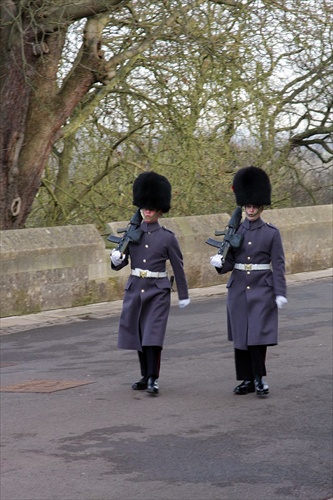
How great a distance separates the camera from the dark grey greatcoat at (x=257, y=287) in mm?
9328

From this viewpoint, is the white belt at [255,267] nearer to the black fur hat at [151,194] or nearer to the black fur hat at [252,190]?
the black fur hat at [252,190]

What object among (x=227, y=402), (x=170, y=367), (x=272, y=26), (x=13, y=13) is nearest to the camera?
(x=227, y=402)

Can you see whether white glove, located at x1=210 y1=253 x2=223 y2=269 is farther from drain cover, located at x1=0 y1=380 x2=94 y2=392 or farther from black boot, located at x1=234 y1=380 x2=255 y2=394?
drain cover, located at x1=0 y1=380 x2=94 y2=392

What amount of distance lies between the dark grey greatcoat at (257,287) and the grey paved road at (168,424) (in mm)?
517

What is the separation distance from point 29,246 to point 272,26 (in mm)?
6901

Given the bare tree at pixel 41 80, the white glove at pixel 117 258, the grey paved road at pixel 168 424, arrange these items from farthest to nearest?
the bare tree at pixel 41 80, the white glove at pixel 117 258, the grey paved road at pixel 168 424

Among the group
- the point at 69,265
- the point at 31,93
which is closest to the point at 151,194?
the point at 69,265

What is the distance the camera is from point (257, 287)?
30.9ft

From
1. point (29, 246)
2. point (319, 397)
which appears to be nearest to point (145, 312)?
point (319, 397)

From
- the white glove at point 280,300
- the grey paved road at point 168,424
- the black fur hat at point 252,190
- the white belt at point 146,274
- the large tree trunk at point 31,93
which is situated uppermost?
the large tree trunk at point 31,93

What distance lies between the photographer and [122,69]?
1830 cm

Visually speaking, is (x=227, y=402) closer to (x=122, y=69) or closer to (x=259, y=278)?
(x=259, y=278)

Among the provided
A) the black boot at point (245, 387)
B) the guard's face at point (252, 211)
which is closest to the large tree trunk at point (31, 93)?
the guard's face at point (252, 211)

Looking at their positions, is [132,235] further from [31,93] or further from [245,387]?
[31,93]
